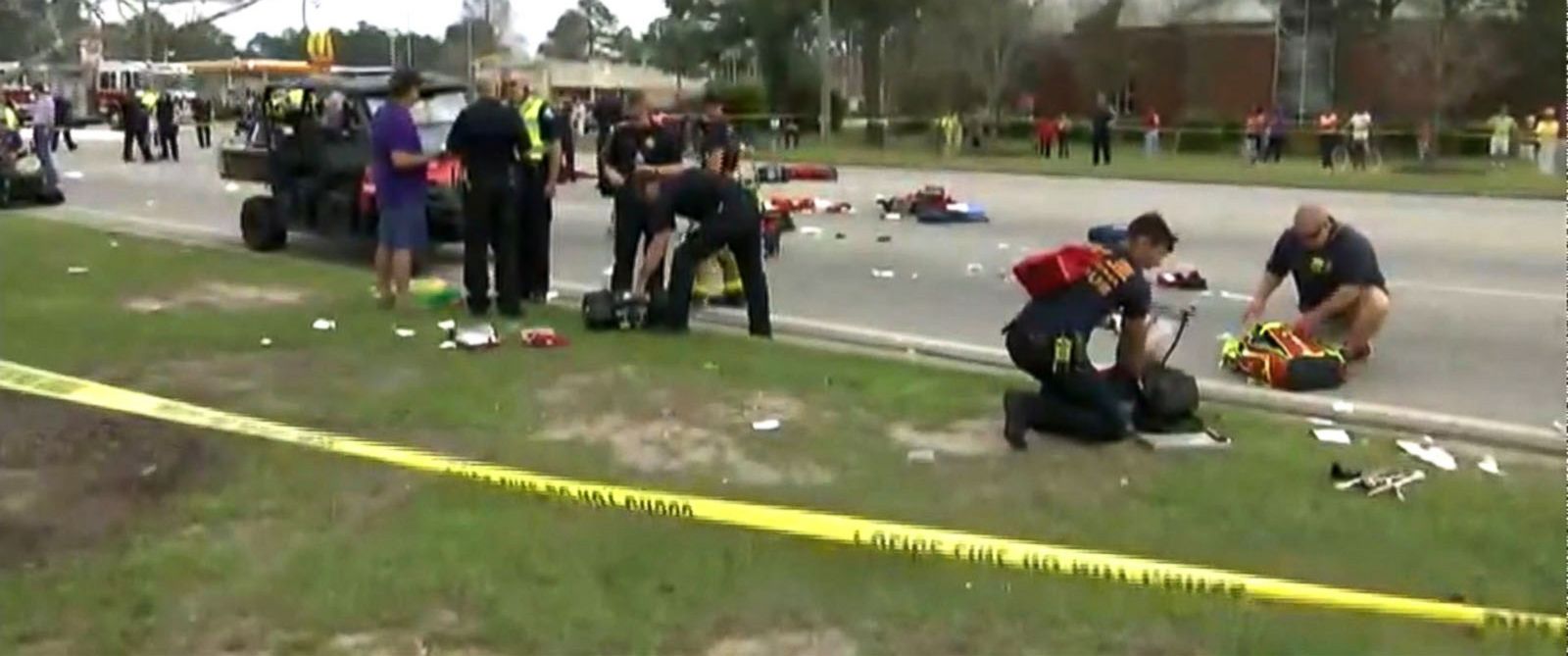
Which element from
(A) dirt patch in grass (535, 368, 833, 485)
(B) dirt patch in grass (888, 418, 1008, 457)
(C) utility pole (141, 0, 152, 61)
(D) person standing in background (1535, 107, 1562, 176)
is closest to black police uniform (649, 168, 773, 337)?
(A) dirt patch in grass (535, 368, 833, 485)

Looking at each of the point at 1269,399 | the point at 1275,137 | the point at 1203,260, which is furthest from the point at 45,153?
the point at 1275,137

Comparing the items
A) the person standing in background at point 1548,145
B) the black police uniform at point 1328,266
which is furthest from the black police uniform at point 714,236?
the person standing in background at point 1548,145

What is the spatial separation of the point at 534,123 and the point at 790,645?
8534 millimetres

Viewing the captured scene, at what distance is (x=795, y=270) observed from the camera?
15.2 meters

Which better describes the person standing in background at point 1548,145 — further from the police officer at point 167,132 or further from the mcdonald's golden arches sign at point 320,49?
the police officer at point 167,132

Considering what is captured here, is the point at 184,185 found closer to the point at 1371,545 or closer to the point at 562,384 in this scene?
the point at 562,384

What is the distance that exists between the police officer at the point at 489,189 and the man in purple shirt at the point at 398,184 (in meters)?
0.31

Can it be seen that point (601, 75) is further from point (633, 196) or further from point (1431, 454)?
point (1431, 454)

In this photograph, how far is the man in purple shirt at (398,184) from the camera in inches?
443

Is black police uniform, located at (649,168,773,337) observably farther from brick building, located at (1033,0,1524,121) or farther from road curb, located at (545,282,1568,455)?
brick building, located at (1033,0,1524,121)

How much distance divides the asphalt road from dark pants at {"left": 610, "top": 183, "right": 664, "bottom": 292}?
57.0 inches

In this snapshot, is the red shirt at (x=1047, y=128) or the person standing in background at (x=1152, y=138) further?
the red shirt at (x=1047, y=128)

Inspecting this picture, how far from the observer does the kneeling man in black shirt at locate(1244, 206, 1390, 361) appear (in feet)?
32.7

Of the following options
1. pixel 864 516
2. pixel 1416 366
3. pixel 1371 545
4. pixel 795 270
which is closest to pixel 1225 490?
pixel 1371 545
